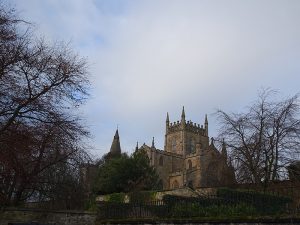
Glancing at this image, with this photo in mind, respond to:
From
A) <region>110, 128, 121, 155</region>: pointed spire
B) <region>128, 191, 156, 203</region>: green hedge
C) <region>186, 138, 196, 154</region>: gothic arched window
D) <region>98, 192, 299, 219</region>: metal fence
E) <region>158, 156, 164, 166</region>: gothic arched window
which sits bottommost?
<region>98, 192, 299, 219</region>: metal fence

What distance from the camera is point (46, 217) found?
17.4 m

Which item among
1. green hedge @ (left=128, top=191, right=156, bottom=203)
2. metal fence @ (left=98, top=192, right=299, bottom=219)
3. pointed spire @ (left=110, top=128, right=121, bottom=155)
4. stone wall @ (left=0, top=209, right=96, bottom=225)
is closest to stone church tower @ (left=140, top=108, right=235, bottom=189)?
pointed spire @ (left=110, top=128, right=121, bottom=155)

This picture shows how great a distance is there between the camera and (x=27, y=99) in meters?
11.4

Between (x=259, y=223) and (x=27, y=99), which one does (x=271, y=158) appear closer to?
(x=259, y=223)

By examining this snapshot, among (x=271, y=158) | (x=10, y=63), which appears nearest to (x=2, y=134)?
(x=10, y=63)

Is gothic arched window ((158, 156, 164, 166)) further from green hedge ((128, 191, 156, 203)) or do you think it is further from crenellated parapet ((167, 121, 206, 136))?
green hedge ((128, 191, 156, 203))

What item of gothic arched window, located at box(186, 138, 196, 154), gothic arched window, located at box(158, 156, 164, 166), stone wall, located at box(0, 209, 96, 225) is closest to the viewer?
stone wall, located at box(0, 209, 96, 225)

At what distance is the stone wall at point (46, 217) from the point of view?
16172 mm

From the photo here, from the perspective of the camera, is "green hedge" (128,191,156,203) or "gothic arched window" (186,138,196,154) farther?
"gothic arched window" (186,138,196,154)

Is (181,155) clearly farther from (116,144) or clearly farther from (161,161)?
(116,144)

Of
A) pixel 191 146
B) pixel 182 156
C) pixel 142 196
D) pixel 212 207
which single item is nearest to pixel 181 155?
pixel 182 156

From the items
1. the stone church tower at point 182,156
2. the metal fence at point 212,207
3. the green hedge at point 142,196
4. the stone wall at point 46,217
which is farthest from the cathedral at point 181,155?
the stone wall at point 46,217

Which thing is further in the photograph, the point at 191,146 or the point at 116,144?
the point at 191,146

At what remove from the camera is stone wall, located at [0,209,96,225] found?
1617cm
